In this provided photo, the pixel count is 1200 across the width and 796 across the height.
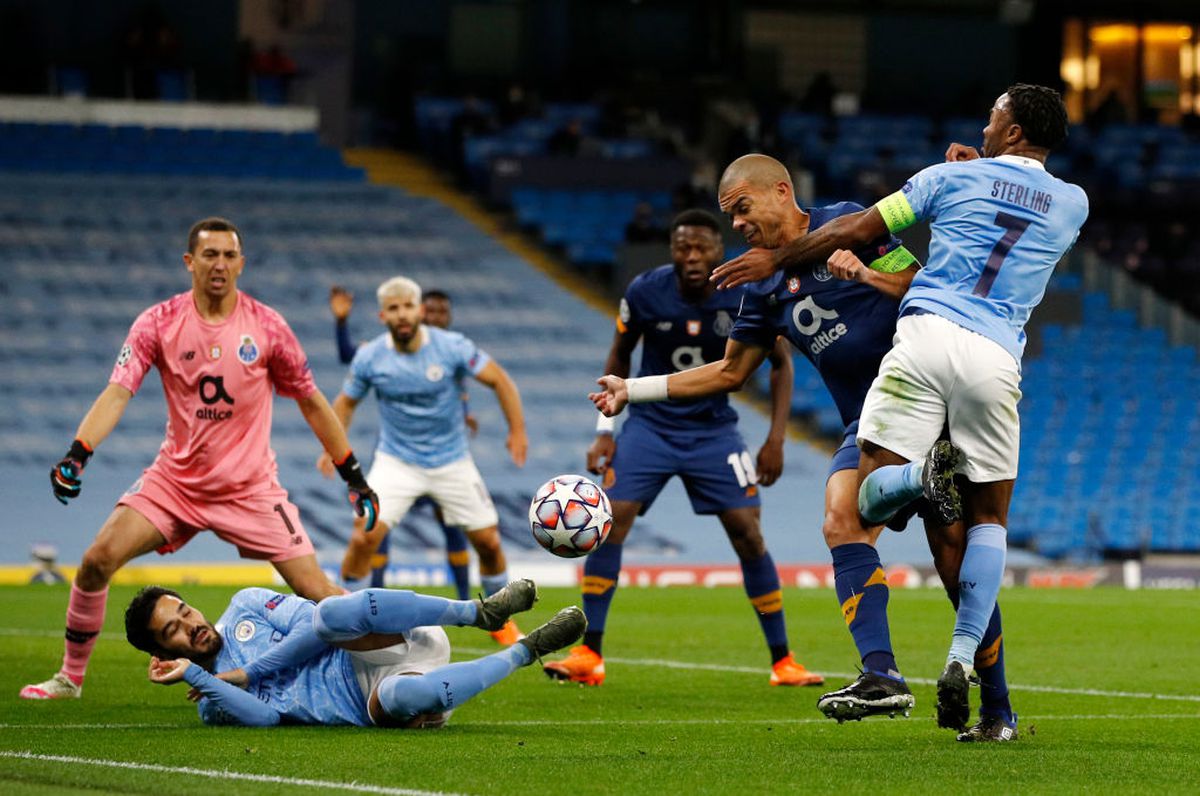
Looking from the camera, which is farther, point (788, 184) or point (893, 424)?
point (788, 184)

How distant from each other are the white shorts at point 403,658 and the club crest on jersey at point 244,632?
0.52m

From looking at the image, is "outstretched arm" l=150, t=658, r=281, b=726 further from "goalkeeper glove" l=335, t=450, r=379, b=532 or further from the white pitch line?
the white pitch line

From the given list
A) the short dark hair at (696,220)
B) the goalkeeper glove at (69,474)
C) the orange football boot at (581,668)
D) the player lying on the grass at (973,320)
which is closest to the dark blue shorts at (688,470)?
the orange football boot at (581,668)

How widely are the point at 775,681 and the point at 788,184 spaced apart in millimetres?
3658

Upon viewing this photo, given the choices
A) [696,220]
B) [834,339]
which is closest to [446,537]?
[696,220]

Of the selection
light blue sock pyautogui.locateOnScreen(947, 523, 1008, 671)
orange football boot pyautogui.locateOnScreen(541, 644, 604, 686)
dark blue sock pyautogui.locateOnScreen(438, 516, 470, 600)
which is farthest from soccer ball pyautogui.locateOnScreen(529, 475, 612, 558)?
dark blue sock pyautogui.locateOnScreen(438, 516, 470, 600)

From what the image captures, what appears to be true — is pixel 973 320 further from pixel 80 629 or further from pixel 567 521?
pixel 80 629

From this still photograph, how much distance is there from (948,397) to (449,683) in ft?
7.47

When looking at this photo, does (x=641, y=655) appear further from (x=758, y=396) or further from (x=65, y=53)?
(x=65, y=53)

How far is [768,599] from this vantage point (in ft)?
35.6

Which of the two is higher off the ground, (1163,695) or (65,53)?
(65,53)

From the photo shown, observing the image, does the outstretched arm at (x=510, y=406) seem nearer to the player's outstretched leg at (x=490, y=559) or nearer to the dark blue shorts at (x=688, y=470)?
the player's outstretched leg at (x=490, y=559)

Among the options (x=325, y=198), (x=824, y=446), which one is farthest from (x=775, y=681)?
(x=325, y=198)

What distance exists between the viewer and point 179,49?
3238 cm
